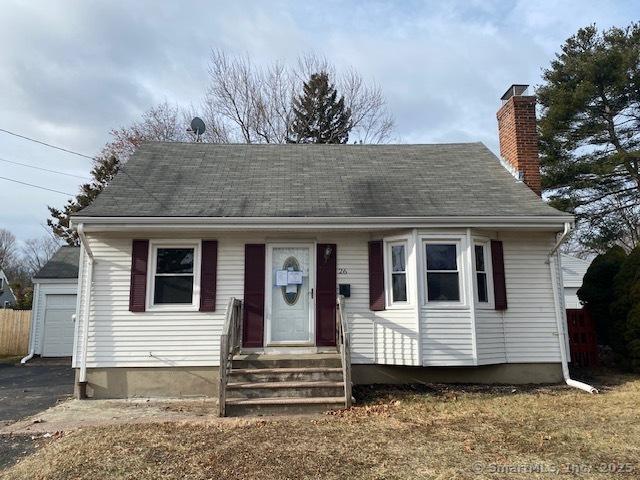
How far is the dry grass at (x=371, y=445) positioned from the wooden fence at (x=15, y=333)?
16.1 m

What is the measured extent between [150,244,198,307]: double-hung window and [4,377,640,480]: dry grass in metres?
2.73

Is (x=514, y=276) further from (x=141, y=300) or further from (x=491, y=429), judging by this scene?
(x=141, y=300)

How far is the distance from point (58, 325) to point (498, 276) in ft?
48.0

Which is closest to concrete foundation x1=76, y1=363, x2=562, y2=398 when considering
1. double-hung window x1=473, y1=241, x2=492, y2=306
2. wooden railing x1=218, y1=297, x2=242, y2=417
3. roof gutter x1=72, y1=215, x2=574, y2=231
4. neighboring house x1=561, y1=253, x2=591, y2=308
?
A: wooden railing x1=218, y1=297, x2=242, y2=417

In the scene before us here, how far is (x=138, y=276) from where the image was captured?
8.31 m

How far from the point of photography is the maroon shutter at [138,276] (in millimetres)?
8227

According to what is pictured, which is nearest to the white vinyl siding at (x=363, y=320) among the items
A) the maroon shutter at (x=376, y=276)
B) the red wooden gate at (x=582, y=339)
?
the maroon shutter at (x=376, y=276)

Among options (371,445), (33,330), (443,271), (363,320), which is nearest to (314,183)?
(363,320)

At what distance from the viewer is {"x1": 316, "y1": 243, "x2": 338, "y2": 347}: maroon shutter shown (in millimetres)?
8398

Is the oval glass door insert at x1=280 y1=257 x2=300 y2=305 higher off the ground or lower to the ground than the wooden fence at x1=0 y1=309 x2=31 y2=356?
higher

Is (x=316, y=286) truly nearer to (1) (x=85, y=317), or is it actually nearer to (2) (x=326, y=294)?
(2) (x=326, y=294)

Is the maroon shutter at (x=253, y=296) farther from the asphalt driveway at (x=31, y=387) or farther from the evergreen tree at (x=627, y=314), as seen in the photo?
the evergreen tree at (x=627, y=314)

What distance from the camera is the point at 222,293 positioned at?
27.7 feet

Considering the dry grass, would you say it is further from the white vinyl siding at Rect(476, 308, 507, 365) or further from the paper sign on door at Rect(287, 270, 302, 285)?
the paper sign on door at Rect(287, 270, 302, 285)
